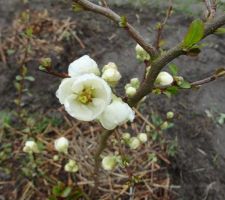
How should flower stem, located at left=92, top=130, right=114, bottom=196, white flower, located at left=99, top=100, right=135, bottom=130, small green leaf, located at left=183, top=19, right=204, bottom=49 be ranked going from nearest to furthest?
small green leaf, located at left=183, top=19, right=204, bottom=49, white flower, located at left=99, top=100, right=135, bottom=130, flower stem, located at left=92, top=130, right=114, bottom=196

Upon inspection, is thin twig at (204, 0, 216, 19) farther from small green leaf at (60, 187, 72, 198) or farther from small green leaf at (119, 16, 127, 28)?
small green leaf at (60, 187, 72, 198)

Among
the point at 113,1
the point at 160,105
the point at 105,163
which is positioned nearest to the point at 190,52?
the point at 105,163

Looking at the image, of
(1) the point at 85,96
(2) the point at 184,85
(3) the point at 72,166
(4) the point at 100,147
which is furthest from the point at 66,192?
(2) the point at 184,85

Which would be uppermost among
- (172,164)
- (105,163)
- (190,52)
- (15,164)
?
(190,52)

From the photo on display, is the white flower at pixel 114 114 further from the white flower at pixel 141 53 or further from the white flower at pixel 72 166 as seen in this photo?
the white flower at pixel 72 166

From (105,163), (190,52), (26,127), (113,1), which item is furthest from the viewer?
(113,1)

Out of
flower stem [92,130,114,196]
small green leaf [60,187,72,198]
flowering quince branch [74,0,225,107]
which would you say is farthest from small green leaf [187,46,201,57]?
small green leaf [60,187,72,198]

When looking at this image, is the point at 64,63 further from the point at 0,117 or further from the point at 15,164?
the point at 15,164

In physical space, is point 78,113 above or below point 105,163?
above

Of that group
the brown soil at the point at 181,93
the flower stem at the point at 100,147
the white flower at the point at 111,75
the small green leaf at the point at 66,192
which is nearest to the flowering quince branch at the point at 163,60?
the white flower at the point at 111,75
